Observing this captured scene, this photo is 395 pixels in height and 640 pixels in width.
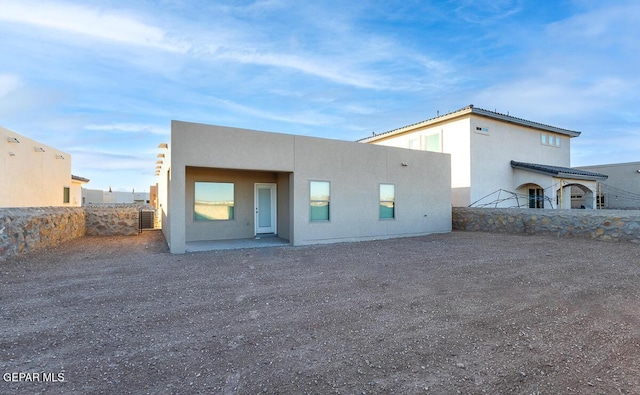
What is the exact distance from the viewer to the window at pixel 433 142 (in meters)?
17.8

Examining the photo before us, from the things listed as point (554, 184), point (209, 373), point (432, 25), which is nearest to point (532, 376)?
point (209, 373)

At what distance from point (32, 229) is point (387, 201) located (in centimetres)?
1205

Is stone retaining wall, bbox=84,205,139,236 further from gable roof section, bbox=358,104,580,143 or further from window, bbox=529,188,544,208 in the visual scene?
window, bbox=529,188,544,208

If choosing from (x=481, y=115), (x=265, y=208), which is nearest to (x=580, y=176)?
(x=481, y=115)

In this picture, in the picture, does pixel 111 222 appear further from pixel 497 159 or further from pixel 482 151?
pixel 497 159

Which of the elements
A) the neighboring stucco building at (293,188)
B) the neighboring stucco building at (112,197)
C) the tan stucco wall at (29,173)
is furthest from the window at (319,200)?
the neighboring stucco building at (112,197)

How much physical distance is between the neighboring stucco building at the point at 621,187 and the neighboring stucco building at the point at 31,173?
3388 centimetres

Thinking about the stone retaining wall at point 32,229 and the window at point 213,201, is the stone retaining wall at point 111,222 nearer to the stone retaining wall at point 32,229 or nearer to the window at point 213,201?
the stone retaining wall at point 32,229

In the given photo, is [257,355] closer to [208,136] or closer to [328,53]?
[208,136]

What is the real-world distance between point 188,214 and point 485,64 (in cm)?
1529

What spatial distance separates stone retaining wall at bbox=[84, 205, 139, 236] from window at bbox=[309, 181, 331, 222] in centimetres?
912

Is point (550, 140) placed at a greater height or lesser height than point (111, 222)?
greater

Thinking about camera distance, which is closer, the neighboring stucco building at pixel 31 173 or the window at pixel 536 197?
the neighboring stucco building at pixel 31 173

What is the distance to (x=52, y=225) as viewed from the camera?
34.8 feet
